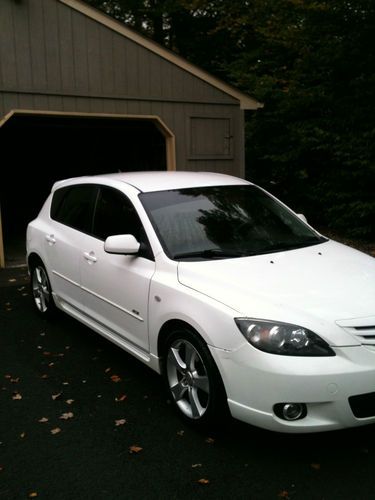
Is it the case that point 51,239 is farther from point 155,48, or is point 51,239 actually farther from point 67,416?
point 155,48

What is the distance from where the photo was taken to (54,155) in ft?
56.1

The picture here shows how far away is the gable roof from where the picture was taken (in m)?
9.01

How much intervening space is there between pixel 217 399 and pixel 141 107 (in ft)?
25.2

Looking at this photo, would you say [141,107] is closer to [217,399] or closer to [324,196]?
[324,196]

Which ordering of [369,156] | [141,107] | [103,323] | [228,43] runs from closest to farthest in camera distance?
[103,323] < [141,107] < [369,156] < [228,43]

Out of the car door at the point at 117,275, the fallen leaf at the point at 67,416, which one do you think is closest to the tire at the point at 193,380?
the car door at the point at 117,275

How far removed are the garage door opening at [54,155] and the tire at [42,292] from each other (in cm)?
620

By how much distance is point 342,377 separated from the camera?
112 inches

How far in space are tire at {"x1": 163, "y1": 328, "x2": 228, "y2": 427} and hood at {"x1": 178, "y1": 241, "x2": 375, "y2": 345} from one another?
1.20ft

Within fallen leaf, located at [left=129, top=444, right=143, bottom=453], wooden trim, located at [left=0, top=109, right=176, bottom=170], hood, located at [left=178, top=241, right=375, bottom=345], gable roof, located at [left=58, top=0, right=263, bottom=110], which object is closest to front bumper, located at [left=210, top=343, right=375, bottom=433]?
hood, located at [left=178, top=241, right=375, bottom=345]

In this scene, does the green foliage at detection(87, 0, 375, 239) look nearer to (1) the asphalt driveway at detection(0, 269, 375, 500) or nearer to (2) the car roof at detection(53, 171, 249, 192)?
(2) the car roof at detection(53, 171, 249, 192)

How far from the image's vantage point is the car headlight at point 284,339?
2.92 metres

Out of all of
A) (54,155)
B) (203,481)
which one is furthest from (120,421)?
(54,155)

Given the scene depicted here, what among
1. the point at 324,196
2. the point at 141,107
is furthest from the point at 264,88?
the point at 141,107
